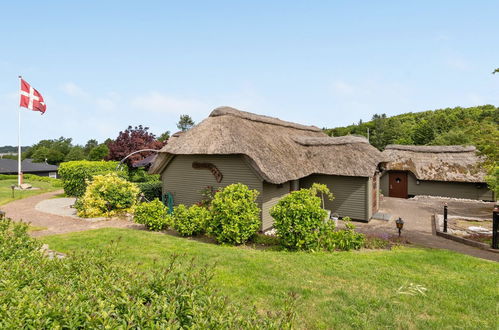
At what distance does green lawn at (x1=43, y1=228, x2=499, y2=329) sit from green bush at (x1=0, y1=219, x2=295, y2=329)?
976 mm

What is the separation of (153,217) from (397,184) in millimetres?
21626

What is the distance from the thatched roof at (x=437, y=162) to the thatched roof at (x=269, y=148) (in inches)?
333

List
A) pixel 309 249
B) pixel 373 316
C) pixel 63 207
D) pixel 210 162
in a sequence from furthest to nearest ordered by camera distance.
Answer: pixel 63 207 → pixel 210 162 → pixel 309 249 → pixel 373 316

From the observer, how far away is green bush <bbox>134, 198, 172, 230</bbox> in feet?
39.5

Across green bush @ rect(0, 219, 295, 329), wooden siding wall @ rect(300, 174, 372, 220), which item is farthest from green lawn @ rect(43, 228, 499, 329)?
wooden siding wall @ rect(300, 174, 372, 220)

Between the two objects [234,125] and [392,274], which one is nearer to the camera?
[392,274]

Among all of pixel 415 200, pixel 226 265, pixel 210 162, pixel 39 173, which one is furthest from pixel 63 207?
pixel 39 173

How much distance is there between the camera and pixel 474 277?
22.6ft

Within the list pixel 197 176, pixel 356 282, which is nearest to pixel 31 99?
pixel 197 176

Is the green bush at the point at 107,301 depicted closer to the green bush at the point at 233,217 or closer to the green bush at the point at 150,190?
the green bush at the point at 233,217

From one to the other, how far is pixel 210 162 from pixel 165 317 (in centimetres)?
1191

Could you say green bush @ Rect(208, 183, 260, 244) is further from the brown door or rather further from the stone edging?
the brown door

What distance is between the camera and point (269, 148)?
1482 cm

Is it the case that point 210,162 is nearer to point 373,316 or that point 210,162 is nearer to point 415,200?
point 373,316
